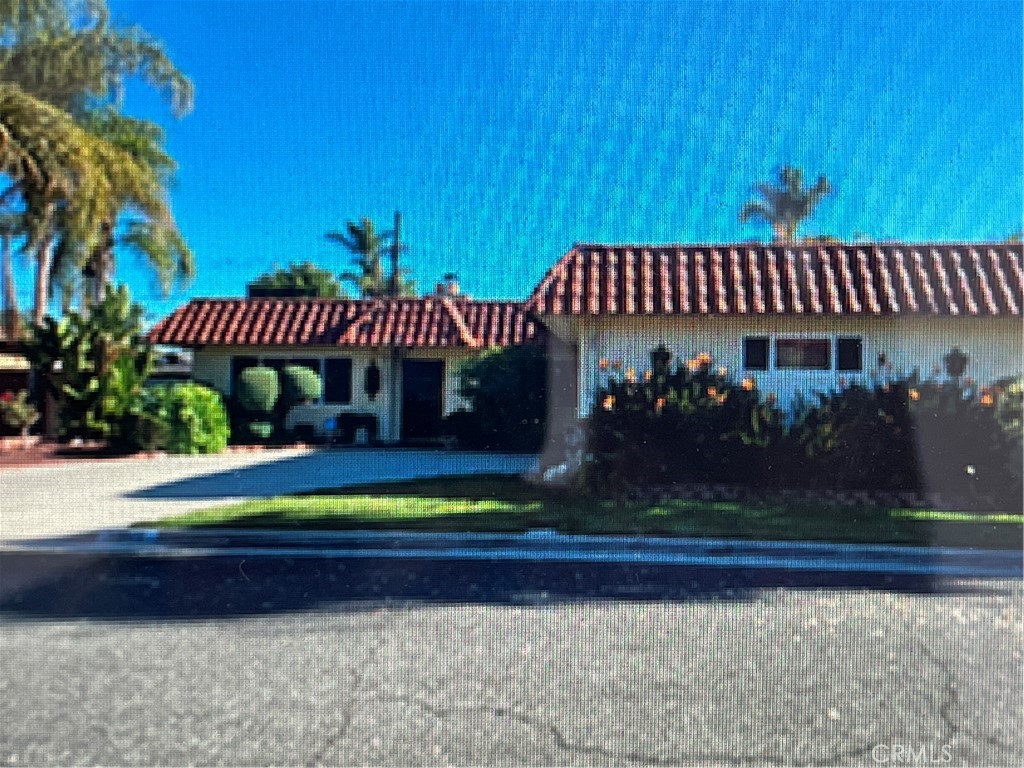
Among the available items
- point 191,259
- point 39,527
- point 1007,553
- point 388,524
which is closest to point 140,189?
point 191,259

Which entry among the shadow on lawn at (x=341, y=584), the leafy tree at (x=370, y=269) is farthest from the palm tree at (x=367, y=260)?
the shadow on lawn at (x=341, y=584)

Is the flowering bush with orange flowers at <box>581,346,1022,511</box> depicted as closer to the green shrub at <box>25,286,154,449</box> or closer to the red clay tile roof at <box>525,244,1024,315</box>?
the red clay tile roof at <box>525,244,1024,315</box>

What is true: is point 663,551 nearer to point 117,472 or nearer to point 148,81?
point 117,472

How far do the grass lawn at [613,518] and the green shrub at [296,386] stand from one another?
32.4 feet

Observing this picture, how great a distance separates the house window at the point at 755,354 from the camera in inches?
487

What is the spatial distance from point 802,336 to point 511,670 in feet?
29.4

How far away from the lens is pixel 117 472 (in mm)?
14617

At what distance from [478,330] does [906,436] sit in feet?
42.2

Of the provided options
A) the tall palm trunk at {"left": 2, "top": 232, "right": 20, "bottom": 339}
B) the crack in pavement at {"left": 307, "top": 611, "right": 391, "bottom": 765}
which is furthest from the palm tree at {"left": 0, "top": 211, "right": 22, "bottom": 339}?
the crack in pavement at {"left": 307, "top": 611, "right": 391, "bottom": 765}

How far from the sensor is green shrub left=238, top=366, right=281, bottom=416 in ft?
66.5

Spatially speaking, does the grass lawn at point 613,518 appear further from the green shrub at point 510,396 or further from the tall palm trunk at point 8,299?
the tall palm trunk at point 8,299

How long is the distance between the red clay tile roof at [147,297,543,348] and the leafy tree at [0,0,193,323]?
4.28 feet

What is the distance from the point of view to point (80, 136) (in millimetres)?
17531

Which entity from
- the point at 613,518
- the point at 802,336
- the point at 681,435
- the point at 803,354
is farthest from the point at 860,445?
the point at 613,518
